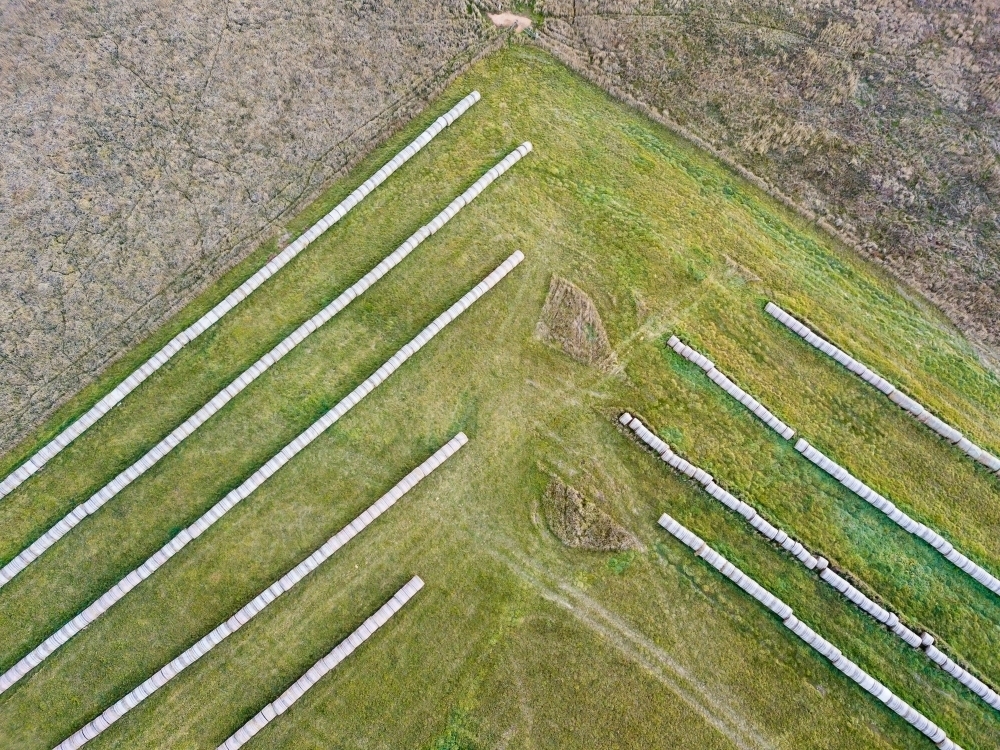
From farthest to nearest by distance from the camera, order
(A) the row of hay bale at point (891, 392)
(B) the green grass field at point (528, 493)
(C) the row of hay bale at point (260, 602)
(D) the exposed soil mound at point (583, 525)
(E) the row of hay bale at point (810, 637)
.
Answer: (A) the row of hay bale at point (891, 392) → (D) the exposed soil mound at point (583, 525) → (B) the green grass field at point (528, 493) → (E) the row of hay bale at point (810, 637) → (C) the row of hay bale at point (260, 602)

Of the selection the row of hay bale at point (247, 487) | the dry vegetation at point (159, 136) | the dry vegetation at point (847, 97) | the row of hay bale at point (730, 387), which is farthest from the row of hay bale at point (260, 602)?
the dry vegetation at point (847, 97)

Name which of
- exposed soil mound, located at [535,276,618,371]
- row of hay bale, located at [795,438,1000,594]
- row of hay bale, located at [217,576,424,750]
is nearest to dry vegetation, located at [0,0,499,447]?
exposed soil mound, located at [535,276,618,371]

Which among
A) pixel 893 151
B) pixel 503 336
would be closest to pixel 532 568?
pixel 503 336

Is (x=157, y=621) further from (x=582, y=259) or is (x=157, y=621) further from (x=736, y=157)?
(x=736, y=157)

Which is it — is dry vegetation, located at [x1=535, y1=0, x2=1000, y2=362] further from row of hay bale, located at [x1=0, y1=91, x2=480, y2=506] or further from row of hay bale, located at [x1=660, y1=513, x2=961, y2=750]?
row of hay bale, located at [x1=660, y1=513, x2=961, y2=750]

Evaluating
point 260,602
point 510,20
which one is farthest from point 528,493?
point 510,20

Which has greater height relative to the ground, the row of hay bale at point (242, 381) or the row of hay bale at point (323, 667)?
the row of hay bale at point (242, 381)

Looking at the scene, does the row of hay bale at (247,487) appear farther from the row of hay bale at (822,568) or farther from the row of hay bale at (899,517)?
the row of hay bale at (899,517)
